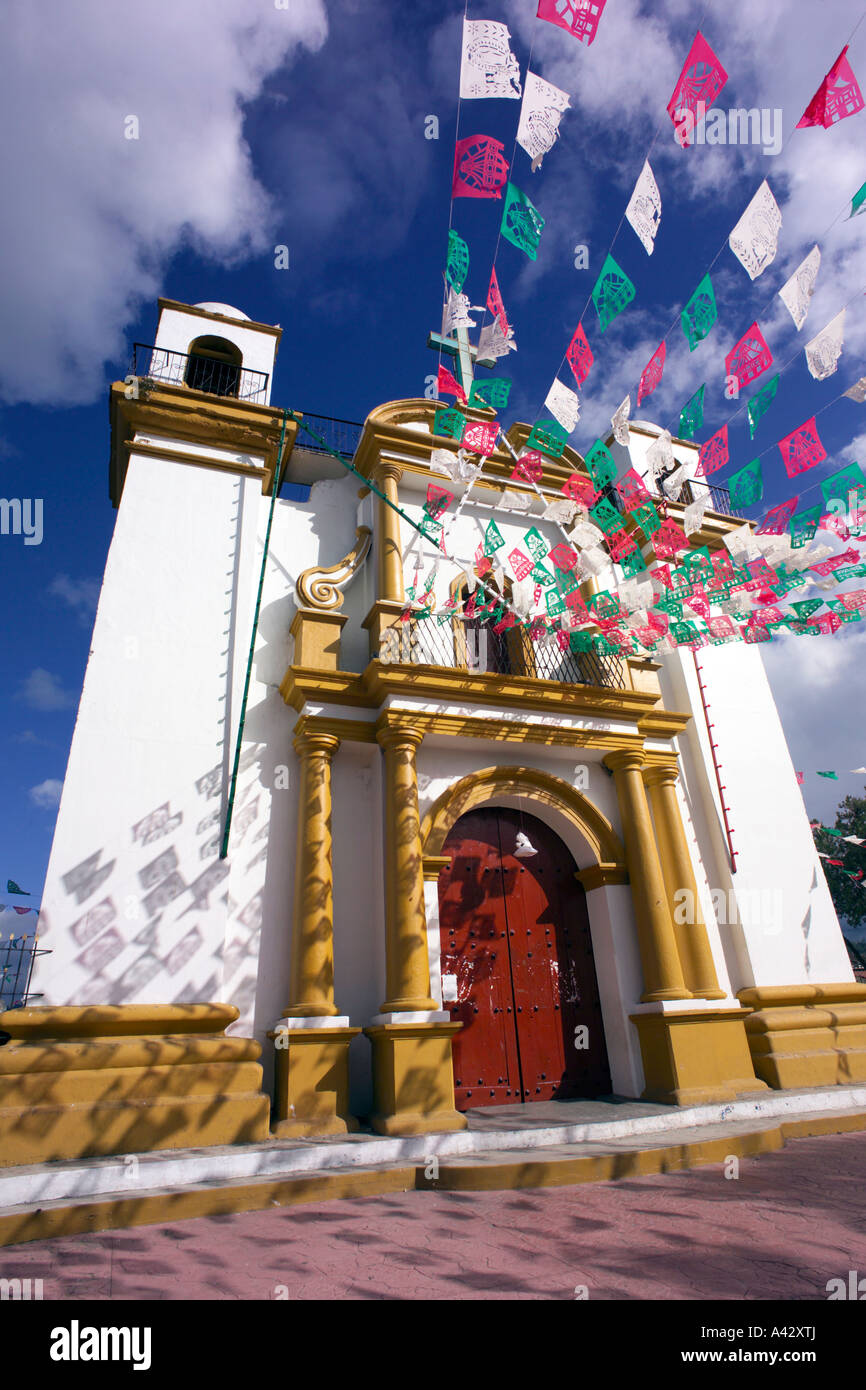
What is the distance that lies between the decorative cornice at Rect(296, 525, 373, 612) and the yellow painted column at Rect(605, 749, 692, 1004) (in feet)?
12.4

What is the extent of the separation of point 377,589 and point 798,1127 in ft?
21.9

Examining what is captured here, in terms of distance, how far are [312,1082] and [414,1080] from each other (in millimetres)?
856

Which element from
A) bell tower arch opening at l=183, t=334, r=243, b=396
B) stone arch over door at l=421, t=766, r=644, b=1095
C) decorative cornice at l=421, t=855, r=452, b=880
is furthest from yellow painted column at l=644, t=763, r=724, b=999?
bell tower arch opening at l=183, t=334, r=243, b=396

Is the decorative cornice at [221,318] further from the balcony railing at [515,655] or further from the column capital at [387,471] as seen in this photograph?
the balcony railing at [515,655]

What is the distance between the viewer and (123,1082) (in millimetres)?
5602

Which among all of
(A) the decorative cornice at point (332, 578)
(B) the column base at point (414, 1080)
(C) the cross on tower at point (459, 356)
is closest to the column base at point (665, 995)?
(B) the column base at point (414, 1080)

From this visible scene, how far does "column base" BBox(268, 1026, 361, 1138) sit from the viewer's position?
20.2 ft

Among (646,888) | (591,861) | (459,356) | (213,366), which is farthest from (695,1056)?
(213,366)

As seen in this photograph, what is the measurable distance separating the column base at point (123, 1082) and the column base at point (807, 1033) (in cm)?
531

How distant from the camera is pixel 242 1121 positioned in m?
5.77

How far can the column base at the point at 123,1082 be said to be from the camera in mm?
5258

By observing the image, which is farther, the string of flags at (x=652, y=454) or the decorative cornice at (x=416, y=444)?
the decorative cornice at (x=416, y=444)

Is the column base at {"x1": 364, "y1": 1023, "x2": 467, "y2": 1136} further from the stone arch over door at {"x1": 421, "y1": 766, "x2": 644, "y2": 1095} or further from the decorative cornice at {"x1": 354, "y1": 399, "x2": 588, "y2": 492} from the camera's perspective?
the decorative cornice at {"x1": 354, "y1": 399, "x2": 588, "y2": 492}

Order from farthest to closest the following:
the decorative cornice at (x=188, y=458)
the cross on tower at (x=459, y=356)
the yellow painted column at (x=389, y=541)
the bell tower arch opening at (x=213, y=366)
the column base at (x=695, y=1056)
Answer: the cross on tower at (x=459, y=356) < the bell tower arch opening at (x=213, y=366) < the yellow painted column at (x=389, y=541) < the decorative cornice at (x=188, y=458) < the column base at (x=695, y=1056)
